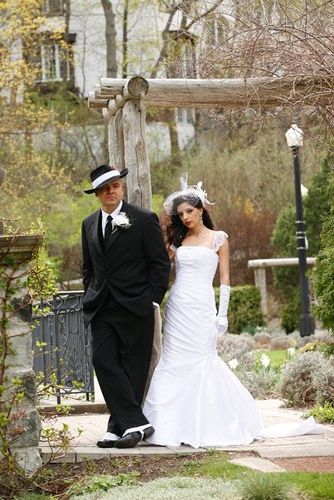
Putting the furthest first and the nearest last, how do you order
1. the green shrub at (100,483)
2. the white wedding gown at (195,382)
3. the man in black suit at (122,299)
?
the white wedding gown at (195,382), the man in black suit at (122,299), the green shrub at (100,483)

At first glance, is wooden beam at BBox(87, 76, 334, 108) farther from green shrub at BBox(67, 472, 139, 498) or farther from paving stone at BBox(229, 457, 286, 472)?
green shrub at BBox(67, 472, 139, 498)

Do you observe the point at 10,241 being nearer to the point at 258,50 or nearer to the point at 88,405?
the point at 258,50

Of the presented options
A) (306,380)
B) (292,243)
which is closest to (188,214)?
(306,380)

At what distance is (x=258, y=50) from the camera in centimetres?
785

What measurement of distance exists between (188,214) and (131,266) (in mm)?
820

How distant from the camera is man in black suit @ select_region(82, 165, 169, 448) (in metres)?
8.02

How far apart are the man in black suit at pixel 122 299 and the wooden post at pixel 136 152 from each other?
59cm

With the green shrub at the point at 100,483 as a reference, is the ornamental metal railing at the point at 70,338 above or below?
above

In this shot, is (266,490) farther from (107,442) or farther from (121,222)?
(121,222)

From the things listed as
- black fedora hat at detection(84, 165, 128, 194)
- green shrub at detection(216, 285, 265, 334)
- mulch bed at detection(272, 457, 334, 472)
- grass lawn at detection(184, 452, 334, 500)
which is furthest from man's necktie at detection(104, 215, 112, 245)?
green shrub at detection(216, 285, 265, 334)

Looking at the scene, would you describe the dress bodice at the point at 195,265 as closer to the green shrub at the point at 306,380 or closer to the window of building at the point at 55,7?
the green shrub at the point at 306,380

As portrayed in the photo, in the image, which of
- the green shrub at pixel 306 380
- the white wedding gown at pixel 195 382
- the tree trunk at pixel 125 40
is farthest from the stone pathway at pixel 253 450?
the tree trunk at pixel 125 40

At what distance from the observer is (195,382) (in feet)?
27.3

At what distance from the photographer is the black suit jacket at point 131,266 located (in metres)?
8.05
